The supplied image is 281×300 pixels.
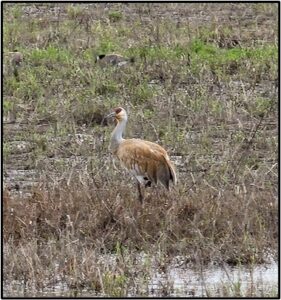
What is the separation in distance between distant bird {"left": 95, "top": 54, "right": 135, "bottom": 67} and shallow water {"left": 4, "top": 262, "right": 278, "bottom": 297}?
558cm

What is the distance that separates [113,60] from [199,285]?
5927 millimetres

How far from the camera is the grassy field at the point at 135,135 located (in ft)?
26.2

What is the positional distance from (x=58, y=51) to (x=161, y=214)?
5.53m

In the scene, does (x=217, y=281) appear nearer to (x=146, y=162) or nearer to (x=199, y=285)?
(x=199, y=285)

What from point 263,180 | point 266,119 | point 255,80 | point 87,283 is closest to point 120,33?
point 255,80

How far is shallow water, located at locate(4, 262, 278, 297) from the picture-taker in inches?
290

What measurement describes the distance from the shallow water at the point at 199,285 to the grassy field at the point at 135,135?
0.22ft

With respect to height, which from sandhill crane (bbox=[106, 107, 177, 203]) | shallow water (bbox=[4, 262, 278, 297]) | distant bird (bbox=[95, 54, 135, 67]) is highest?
sandhill crane (bbox=[106, 107, 177, 203])

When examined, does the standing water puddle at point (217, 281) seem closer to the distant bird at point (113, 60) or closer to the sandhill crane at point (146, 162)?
the sandhill crane at point (146, 162)

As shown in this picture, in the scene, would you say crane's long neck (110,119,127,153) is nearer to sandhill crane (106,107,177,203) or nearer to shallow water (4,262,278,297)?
sandhill crane (106,107,177,203)

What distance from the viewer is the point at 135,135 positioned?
36.2ft

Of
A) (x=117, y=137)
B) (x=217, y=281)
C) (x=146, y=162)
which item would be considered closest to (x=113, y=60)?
(x=117, y=137)

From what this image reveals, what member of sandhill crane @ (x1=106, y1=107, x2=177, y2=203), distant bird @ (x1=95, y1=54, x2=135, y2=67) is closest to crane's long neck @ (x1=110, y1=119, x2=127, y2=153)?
sandhill crane @ (x1=106, y1=107, x2=177, y2=203)

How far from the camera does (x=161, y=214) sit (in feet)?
27.7
